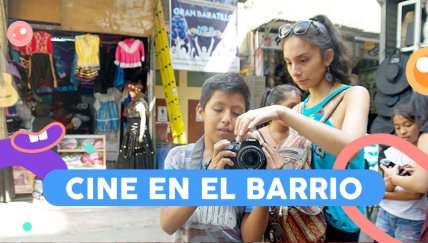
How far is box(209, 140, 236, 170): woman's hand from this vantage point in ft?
3.19

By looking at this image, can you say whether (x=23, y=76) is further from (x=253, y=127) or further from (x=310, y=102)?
(x=310, y=102)

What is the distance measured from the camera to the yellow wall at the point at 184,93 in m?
1.13

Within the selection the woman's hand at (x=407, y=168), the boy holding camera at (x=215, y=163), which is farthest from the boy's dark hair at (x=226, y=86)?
the woman's hand at (x=407, y=168)

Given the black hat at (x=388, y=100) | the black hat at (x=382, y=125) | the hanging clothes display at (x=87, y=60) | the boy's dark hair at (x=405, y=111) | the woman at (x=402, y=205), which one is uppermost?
the hanging clothes display at (x=87, y=60)

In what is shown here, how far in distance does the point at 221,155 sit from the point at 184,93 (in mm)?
292

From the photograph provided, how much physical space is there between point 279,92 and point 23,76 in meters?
0.86

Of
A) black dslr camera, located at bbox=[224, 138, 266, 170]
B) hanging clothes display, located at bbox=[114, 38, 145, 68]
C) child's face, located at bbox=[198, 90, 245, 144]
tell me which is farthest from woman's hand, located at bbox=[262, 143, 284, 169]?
hanging clothes display, located at bbox=[114, 38, 145, 68]

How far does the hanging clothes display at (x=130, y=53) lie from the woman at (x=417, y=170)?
0.95m

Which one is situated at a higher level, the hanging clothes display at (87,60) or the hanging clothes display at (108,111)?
the hanging clothes display at (87,60)

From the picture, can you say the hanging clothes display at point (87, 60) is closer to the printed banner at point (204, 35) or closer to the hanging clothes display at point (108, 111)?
the hanging clothes display at point (108, 111)

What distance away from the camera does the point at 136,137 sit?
3.83 feet

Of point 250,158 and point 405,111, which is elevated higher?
point 405,111

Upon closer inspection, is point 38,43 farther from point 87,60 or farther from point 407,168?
point 407,168

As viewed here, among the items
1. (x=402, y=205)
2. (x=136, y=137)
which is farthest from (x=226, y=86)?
(x=402, y=205)
